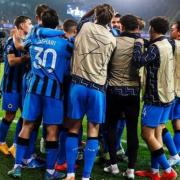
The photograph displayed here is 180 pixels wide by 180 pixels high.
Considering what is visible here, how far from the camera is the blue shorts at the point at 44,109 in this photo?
4531 millimetres

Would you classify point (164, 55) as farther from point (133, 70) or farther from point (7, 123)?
point (7, 123)

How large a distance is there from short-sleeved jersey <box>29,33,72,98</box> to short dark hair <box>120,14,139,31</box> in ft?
2.35

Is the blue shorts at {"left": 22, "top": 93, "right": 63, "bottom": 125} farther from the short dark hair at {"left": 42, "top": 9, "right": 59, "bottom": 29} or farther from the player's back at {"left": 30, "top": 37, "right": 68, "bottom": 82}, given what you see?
the short dark hair at {"left": 42, "top": 9, "right": 59, "bottom": 29}

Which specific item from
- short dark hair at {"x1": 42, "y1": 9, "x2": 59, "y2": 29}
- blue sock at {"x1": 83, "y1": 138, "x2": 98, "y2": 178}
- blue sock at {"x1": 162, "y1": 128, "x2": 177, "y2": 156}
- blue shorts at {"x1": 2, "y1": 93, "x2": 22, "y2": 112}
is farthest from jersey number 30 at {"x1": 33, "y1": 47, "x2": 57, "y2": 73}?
blue sock at {"x1": 162, "y1": 128, "x2": 177, "y2": 156}

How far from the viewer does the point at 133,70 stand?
484cm

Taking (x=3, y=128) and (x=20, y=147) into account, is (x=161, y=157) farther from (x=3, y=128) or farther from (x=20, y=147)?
(x=3, y=128)

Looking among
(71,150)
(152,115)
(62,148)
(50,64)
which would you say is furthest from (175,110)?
(50,64)

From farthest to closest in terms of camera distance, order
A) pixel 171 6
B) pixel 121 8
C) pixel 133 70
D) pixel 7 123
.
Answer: pixel 121 8
pixel 171 6
pixel 7 123
pixel 133 70

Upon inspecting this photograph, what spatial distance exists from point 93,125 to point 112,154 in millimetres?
615

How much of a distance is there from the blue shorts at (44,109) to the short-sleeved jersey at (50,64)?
0.23ft

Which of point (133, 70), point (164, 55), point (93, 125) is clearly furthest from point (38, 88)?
point (164, 55)

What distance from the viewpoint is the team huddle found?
Result: 4.46 m

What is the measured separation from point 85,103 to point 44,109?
0.46m

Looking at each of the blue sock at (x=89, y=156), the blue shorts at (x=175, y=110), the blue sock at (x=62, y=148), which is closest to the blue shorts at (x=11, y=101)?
the blue sock at (x=62, y=148)
